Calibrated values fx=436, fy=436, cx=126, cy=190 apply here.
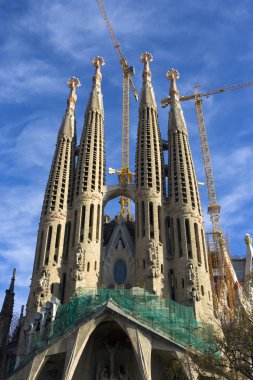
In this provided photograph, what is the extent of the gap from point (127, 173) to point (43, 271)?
59.5 feet

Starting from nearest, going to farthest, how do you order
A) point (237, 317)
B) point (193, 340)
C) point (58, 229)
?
point (237, 317)
point (193, 340)
point (58, 229)

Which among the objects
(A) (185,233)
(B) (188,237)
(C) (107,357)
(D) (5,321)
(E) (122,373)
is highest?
(A) (185,233)

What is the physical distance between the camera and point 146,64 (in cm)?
5566

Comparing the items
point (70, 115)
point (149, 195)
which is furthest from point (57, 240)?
point (70, 115)

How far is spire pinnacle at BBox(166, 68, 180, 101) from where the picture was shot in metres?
51.7

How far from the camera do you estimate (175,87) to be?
52781 mm

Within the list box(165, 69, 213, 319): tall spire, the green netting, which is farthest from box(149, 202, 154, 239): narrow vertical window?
the green netting

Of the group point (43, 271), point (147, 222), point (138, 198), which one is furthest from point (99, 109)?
point (43, 271)

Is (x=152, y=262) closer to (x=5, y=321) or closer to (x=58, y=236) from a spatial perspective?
(x=58, y=236)

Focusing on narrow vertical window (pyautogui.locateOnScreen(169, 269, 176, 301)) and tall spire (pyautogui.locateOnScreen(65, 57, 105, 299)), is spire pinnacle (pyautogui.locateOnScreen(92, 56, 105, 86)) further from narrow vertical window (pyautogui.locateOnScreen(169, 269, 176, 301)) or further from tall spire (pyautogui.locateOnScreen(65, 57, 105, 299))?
narrow vertical window (pyautogui.locateOnScreen(169, 269, 176, 301))

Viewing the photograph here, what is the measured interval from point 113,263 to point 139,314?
11.6m

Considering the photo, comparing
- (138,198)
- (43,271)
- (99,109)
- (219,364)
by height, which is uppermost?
(99,109)

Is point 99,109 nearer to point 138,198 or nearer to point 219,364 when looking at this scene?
point 138,198

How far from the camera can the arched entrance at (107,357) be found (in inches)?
1243
